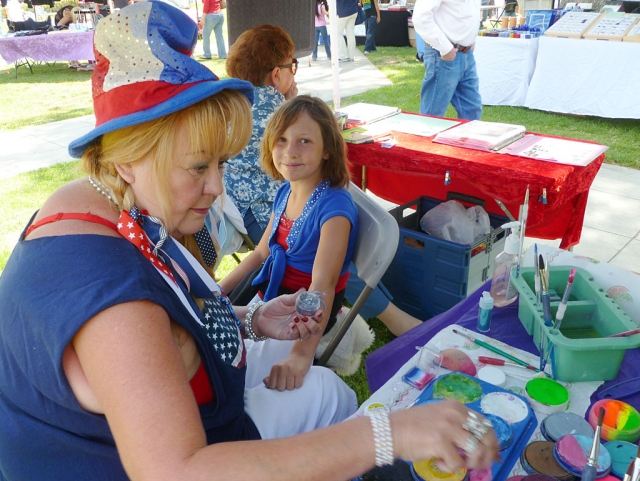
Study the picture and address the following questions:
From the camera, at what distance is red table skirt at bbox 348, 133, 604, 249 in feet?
7.88

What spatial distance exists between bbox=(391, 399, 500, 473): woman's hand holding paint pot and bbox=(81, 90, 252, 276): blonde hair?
61 cm

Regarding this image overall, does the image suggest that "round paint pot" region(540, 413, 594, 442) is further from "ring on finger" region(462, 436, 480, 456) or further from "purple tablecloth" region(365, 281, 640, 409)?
"ring on finger" region(462, 436, 480, 456)

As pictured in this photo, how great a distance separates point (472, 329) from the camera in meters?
1.42

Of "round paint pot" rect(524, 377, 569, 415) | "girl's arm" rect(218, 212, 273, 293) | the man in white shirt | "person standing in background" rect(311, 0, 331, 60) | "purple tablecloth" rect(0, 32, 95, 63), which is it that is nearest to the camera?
"round paint pot" rect(524, 377, 569, 415)

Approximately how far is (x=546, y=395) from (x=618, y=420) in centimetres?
14

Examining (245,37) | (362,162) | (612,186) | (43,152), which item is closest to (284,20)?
(245,37)

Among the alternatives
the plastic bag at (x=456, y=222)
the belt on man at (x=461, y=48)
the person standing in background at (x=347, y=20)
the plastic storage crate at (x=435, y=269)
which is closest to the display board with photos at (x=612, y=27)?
the belt on man at (x=461, y=48)

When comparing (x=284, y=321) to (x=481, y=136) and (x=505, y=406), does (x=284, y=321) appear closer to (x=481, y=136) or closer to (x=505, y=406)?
(x=505, y=406)

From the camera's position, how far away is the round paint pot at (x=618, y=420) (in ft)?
3.26

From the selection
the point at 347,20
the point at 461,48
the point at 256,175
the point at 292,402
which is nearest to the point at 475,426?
the point at 292,402

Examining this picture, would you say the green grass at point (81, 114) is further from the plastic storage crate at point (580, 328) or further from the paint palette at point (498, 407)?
the plastic storage crate at point (580, 328)

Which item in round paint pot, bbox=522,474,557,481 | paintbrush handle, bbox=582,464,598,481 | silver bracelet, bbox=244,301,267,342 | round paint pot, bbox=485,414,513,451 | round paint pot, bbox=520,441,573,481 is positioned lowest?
silver bracelet, bbox=244,301,267,342

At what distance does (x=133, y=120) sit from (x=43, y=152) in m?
5.84

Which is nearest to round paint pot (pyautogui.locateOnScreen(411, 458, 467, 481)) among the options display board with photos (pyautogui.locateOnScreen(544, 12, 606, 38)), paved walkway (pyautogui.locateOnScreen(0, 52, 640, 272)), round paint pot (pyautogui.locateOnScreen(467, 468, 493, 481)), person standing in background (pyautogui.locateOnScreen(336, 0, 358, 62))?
round paint pot (pyautogui.locateOnScreen(467, 468, 493, 481))
